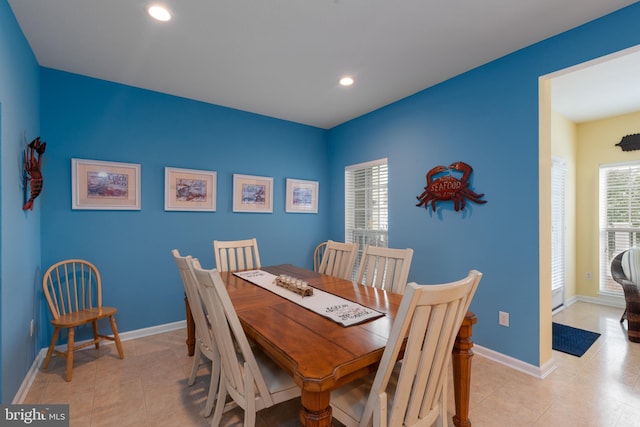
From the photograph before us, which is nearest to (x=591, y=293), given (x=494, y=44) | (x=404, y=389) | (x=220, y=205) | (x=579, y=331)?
(x=579, y=331)

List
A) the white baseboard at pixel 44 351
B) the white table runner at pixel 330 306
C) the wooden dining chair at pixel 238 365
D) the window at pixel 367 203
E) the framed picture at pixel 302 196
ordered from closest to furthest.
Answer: the wooden dining chair at pixel 238 365, the white table runner at pixel 330 306, the white baseboard at pixel 44 351, the window at pixel 367 203, the framed picture at pixel 302 196

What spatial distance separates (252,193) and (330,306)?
248cm

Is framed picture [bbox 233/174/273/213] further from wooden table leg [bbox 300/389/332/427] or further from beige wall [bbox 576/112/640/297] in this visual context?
beige wall [bbox 576/112/640/297]

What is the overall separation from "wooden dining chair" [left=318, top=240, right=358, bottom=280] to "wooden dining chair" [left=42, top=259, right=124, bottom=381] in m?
2.00

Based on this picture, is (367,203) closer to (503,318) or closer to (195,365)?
(503,318)

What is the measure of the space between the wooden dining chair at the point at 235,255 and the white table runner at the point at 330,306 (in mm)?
724

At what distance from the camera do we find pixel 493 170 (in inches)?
101

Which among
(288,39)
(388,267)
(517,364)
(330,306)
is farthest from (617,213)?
(288,39)

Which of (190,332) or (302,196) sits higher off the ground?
(302,196)

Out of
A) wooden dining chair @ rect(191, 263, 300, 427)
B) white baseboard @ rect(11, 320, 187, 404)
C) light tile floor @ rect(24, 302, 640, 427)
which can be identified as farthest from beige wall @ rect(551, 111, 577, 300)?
white baseboard @ rect(11, 320, 187, 404)

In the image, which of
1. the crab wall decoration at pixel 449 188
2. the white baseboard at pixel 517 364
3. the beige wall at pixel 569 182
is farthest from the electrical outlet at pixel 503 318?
the beige wall at pixel 569 182

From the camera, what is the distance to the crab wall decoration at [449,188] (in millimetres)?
2754

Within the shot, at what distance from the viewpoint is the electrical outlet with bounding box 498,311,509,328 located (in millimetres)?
2479

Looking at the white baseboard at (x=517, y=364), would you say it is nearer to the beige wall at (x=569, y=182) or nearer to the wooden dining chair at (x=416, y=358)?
the wooden dining chair at (x=416, y=358)
